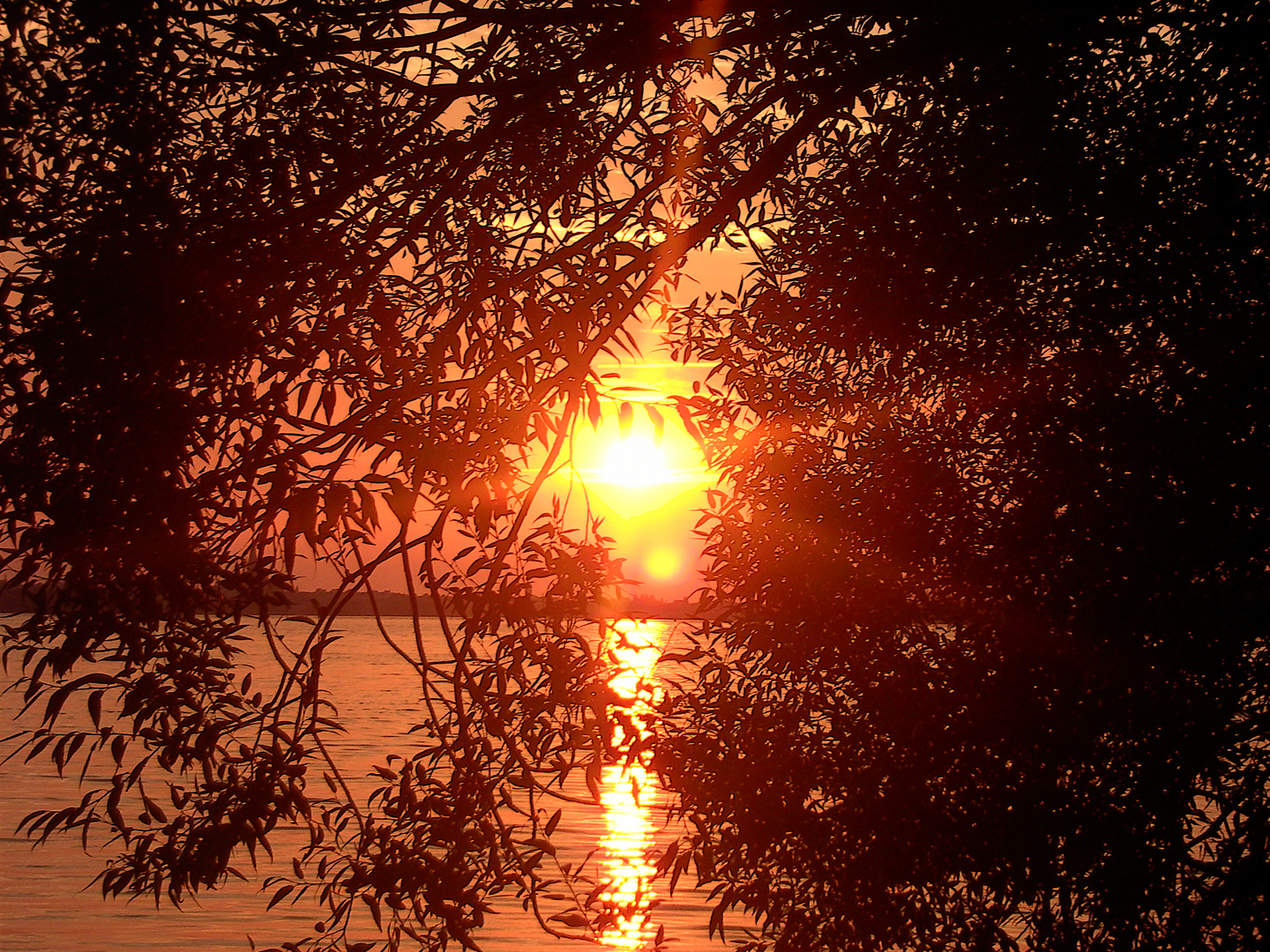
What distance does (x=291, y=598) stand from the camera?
135 inches

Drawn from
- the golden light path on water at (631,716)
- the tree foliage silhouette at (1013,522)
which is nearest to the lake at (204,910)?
the golden light path on water at (631,716)

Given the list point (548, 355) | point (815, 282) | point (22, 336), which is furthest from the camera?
point (815, 282)

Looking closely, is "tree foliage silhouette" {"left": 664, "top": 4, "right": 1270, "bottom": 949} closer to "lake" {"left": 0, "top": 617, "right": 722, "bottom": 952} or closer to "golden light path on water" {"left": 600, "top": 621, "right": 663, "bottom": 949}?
"golden light path on water" {"left": 600, "top": 621, "right": 663, "bottom": 949}

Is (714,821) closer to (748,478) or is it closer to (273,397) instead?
(748,478)

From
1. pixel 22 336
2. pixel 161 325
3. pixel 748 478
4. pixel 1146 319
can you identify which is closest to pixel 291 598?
pixel 161 325

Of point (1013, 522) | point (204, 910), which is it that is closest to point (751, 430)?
point (1013, 522)

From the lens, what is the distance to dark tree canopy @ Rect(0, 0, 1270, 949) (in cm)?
353

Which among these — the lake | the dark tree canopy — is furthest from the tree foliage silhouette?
the lake

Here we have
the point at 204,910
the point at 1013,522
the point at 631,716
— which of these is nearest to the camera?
the point at 1013,522

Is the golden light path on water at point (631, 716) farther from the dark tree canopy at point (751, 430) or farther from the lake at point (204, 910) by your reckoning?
the lake at point (204, 910)

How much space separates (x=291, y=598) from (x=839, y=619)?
7.11 ft

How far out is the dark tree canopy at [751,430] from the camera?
353cm

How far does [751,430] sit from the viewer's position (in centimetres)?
461

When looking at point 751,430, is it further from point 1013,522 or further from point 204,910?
point 204,910
